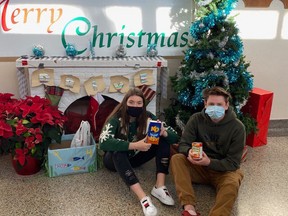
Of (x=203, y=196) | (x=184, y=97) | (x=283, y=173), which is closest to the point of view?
(x=203, y=196)

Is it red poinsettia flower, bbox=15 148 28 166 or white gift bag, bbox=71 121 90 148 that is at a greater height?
white gift bag, bbox=71 121 90 148

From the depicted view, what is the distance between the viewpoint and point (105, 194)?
2.08 m

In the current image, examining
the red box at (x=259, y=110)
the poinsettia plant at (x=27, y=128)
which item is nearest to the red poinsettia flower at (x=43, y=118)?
the poinsettia plant at (x=27, y=128)

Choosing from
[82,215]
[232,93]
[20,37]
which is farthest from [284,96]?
[20,37]

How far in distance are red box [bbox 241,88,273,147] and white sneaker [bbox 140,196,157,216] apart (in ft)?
4.78

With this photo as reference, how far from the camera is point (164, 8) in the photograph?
9.18 feet

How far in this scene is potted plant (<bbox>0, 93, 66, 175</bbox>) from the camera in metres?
2.14

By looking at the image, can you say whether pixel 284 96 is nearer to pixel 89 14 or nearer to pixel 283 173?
pixel 283 173

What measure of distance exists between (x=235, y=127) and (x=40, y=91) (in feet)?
5.42

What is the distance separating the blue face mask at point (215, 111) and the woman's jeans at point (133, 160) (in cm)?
41

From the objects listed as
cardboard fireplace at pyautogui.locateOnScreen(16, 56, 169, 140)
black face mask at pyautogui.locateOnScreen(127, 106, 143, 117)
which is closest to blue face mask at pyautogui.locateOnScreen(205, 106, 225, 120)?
black face mask at pyautogui.locateOnScreen(127, 106, 143, 117)

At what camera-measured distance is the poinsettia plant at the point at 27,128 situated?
2.14 metres

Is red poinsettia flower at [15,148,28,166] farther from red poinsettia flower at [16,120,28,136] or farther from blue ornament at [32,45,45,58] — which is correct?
blue ornament at [32,45,45,58]

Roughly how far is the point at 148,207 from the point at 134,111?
644 mm
